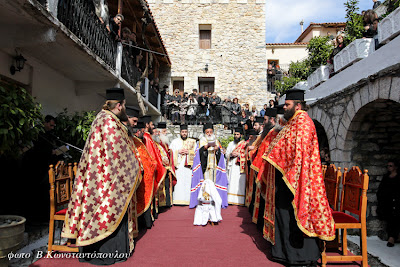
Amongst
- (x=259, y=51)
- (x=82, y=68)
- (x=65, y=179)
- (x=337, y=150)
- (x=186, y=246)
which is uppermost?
(x=259, y=51)

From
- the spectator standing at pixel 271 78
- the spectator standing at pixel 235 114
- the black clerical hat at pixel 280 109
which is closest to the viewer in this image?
the black clerical hat at pixel 280 109

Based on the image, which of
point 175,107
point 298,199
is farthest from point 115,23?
point 298,199

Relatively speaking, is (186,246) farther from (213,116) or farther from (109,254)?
(213,116)

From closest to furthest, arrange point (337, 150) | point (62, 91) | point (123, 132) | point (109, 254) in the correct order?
point (109, 254) < point (123, 132) < point (337, 150) < point (62, 91)

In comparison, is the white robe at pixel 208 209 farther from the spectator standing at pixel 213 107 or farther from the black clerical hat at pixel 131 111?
the spectator standing at pixel 213 107

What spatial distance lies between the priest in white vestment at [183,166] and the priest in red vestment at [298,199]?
4.09 m

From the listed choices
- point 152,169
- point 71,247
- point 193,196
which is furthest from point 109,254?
point 193,196

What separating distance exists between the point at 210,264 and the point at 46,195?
332 cm

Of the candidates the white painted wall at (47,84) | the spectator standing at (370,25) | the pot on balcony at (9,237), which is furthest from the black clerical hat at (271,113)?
the white painted wall at (47,84)

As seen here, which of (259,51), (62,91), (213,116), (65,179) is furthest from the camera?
(259,51)

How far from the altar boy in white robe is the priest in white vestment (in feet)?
3.94

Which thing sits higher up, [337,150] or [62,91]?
[62,91]

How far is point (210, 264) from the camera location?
348 cm

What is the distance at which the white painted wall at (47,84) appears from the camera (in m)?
5.47
